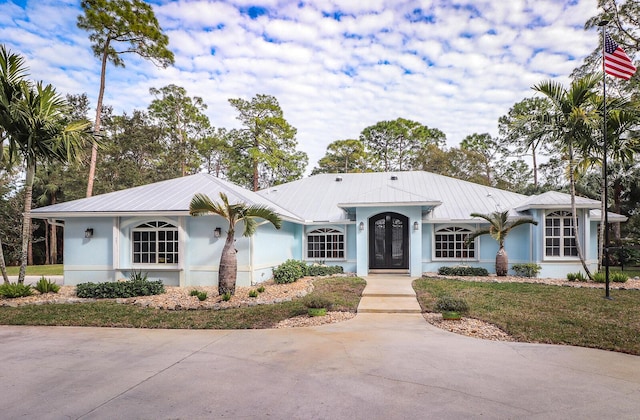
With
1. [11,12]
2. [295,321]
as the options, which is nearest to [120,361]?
[295,321]

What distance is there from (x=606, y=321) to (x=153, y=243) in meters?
12.3

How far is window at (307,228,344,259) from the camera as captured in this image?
16.0 metres

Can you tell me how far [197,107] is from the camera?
29156 millimetres

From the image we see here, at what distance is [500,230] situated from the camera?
1355 centimetres

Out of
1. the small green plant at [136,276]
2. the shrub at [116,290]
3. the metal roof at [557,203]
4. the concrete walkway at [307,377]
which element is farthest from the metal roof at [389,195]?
the concrete walkway at [307,377]

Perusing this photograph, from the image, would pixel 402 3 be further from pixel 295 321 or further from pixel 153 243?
pixel 153 243

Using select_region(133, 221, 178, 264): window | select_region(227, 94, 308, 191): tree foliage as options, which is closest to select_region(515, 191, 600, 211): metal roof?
select_region(133, 221, 178, 264): window

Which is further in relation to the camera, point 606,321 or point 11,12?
point 11,12

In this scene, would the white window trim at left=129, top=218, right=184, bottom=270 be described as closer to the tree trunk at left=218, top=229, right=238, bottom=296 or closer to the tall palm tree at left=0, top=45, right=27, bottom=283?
the tree trunk at left=218, top=229, right=238, bottom=296

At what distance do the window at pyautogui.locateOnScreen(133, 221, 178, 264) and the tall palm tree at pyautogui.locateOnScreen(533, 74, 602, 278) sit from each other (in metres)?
13.3

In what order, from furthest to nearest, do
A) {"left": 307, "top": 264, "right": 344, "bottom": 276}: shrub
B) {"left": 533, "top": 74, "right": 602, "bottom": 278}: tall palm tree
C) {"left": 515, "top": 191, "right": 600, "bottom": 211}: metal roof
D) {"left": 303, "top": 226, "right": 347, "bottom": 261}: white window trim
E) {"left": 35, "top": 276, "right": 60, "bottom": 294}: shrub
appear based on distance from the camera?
{"left": 303, "top": 226, "right": 347, "bottom": 261}: white window trim → {"left": 307, "top": 264, "right": 344, "bottom": 276}: shrub → {"left": 515, "top": 191, "right": 600, "bottom": 211}: metal roof → {"left": 533, "top": 74, "right": 602, "bottom": 278}: tall palm tree → {"left": 35, "top": 276, "right": 60, "bottom": 294}: shrub

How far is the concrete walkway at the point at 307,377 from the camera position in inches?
139

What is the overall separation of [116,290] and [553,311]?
10914 mm

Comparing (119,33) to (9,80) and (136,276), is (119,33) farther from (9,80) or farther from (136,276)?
(136,276)
